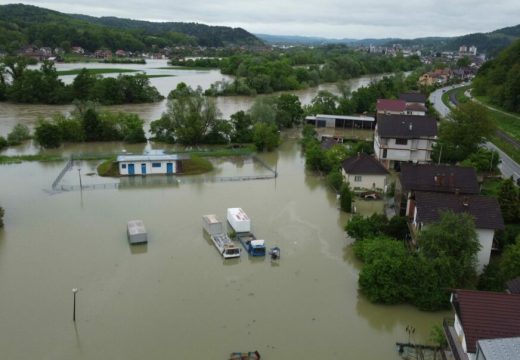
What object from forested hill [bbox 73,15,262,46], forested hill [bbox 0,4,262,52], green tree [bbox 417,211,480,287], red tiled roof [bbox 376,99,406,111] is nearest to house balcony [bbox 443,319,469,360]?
green tree [bbox 417,211,480,287]

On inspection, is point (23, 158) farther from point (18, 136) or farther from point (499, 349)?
point (499, 349)

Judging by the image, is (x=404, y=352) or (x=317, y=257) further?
(x=317, y=257)

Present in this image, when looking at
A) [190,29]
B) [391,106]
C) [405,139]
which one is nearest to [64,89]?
[391,106]

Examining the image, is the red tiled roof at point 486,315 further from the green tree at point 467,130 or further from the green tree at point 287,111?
the green tree at point 287,111

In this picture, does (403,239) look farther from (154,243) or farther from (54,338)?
(54,338)

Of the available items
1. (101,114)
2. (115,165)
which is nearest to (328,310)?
(115,165)
